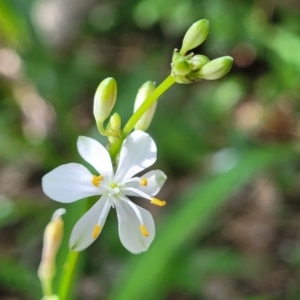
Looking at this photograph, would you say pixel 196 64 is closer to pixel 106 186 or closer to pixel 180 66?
pixel 180 66

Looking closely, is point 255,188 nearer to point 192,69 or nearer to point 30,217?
point 30,217

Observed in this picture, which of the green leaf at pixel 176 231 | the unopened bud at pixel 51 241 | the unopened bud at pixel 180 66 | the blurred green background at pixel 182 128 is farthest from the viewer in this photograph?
the blurred green background at pixel 182 128

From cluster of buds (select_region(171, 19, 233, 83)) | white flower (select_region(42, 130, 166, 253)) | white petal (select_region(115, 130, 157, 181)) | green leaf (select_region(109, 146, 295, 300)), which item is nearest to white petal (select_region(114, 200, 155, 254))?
white flower (select_region(42, 130, 166, 253))

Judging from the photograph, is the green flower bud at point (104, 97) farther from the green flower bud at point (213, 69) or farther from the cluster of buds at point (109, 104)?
the green flower bud at point (213, 69)

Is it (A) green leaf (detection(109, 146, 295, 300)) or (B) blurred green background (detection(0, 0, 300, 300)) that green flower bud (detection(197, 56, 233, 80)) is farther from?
(B) blurred green background (detection(0, 0, 300, 300))

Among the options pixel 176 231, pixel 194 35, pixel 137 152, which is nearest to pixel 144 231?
pixel 137 152

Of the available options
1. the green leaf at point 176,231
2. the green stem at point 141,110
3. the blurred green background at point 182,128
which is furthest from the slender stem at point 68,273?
the blurred green background at point 182,128

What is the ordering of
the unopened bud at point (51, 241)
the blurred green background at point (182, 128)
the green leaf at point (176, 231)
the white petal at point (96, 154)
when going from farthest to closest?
the blurred green background at point (182, 128) → the green leaf at point (176, 231) → the unopened bud at point (51, 241) → the white petal at point (96, 154)
